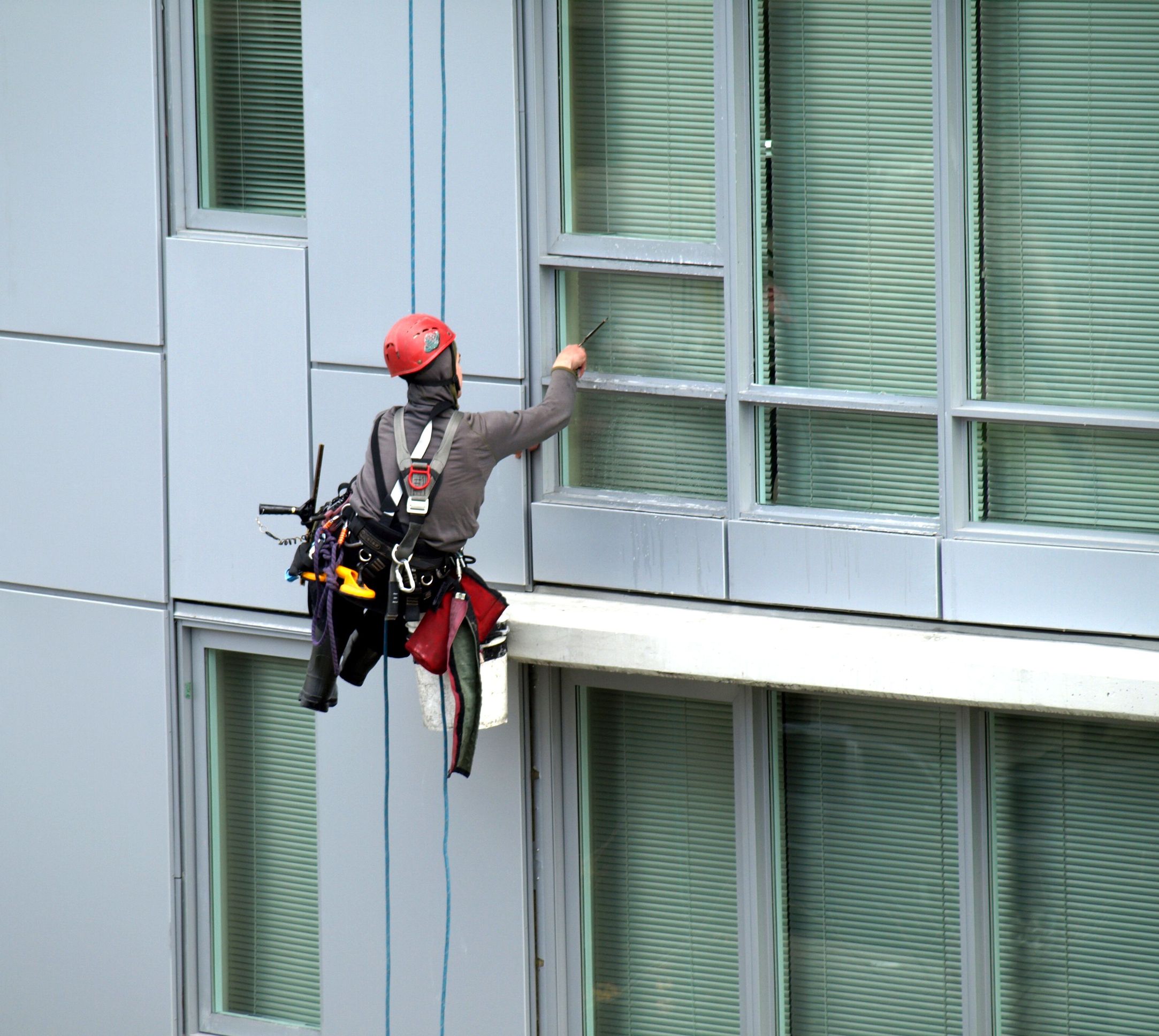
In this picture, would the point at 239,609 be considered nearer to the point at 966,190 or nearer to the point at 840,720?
the point at 840,720

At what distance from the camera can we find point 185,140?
29.3 ft

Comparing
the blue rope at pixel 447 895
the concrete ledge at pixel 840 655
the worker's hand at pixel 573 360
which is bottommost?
the blue rope at pixel 447 895

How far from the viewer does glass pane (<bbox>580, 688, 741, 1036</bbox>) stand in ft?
27.3

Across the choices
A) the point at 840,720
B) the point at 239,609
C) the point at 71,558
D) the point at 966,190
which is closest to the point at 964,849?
the point at 840,720

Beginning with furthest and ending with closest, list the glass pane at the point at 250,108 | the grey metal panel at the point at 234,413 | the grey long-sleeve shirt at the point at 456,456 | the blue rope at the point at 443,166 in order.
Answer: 1. the glass pane at the point at 250,108
2. the grey metal panel at the point at 234,413
3. the blue rope at the point at 443,166
4. the grey long-sleeve shirt at the point at 456,456

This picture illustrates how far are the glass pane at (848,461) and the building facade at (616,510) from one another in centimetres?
2

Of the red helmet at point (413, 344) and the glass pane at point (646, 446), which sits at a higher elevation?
the red helmet at point (413, 344)

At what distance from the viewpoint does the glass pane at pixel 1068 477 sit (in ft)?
24.5

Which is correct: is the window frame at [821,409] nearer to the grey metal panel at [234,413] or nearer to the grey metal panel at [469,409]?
the grey metal panel at [469,409]

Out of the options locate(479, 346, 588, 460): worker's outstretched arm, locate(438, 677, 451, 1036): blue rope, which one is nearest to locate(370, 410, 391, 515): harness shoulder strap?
locate(479, 346, 588, 460): worker's outstretched arm

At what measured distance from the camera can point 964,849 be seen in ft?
25.6

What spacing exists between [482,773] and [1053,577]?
2.60 metres

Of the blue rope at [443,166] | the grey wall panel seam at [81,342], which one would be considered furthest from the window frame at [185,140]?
the blue rope at [443,166]

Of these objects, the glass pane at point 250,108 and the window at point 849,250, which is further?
the glass pane at point 250,108
